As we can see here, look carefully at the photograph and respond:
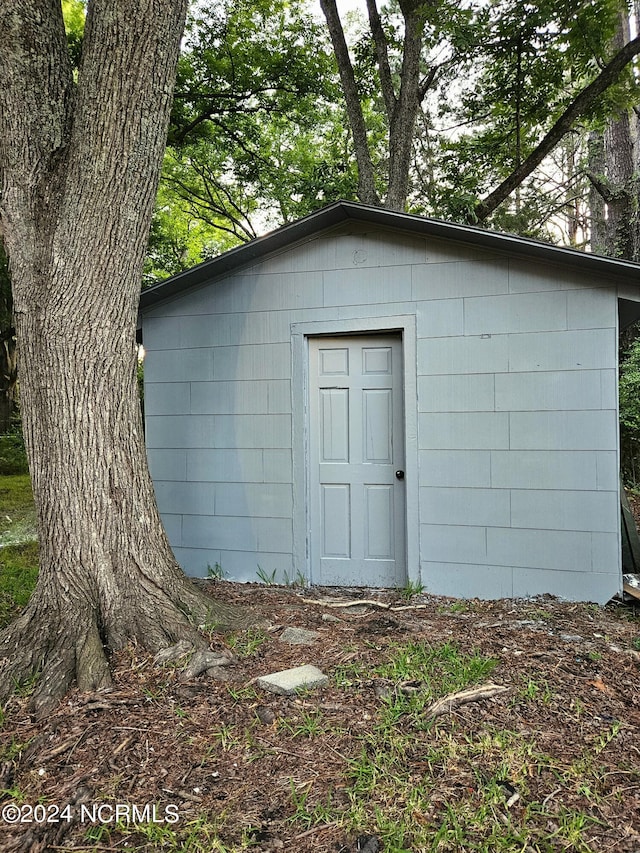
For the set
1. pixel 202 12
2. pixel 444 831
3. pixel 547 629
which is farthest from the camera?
pixel 202 12

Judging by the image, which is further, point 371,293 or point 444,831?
point 371,293

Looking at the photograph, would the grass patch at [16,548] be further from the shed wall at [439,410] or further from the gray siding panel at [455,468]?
the gray siding panel at [455,468]

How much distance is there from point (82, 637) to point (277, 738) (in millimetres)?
1205

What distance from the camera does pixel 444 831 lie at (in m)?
1.72

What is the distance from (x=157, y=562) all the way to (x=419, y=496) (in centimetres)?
210

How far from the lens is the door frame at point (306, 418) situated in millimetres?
4273

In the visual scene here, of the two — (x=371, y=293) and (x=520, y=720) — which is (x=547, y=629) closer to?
(x=520, y=720)

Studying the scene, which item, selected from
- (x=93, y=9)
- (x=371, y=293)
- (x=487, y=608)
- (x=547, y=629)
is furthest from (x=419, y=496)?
(x=93, y=9)

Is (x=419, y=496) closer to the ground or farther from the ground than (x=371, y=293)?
closer to the ground

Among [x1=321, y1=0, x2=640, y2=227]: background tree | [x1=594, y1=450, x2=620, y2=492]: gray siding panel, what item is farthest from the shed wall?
[x1=321, y1=0, x2=640, y2=227]: background tree

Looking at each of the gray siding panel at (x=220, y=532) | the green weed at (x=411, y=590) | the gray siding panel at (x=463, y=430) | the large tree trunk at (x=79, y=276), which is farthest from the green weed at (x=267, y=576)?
the gray siding panel at (x=463, y=430)

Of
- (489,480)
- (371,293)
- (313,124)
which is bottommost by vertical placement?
(489,480)

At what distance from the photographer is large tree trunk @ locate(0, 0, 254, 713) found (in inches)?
115

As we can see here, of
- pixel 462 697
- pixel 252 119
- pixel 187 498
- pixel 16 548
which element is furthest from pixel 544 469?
pixel 252 119
